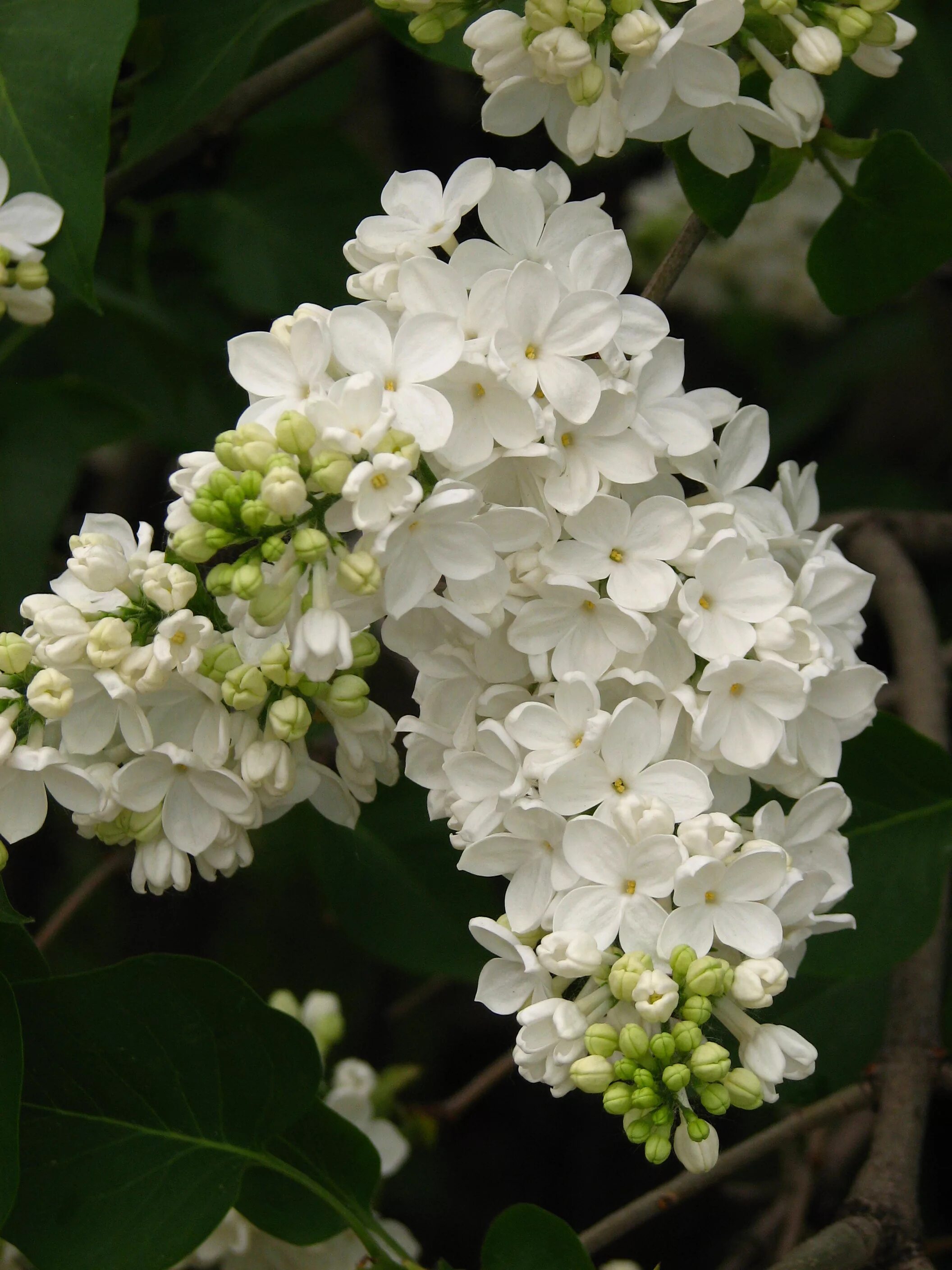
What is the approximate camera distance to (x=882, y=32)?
1414mm

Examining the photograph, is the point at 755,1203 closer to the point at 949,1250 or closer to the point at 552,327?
the point at 949,1250

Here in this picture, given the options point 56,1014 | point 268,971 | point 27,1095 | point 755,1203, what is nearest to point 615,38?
point 56,1014

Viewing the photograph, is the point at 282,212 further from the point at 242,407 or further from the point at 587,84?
the point at 587,84

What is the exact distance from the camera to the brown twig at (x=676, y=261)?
144 centimetres

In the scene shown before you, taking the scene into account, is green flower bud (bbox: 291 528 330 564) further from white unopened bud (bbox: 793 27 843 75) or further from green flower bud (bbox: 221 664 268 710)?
white unopened bud (bbox: 793 27 843 75)

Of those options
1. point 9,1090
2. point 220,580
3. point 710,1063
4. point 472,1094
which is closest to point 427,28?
point 220,580

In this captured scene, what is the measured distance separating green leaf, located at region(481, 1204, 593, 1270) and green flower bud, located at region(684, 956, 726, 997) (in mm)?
415

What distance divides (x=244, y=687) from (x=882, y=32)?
3.13 ft

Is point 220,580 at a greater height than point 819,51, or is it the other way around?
point 819,51

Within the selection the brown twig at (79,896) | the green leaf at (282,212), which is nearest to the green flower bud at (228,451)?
the brown twig at (79,896)

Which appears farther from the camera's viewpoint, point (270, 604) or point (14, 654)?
point (14, 654)

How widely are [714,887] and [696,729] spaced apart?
0.14 meters

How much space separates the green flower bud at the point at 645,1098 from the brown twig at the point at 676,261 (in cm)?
77

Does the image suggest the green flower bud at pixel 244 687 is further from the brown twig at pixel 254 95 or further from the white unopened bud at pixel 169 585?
the brown twig at pixel 254 95
